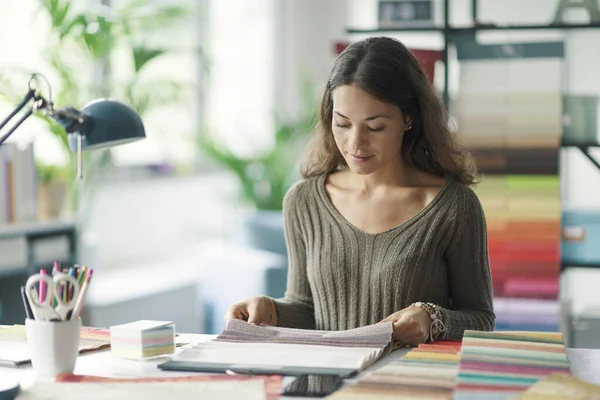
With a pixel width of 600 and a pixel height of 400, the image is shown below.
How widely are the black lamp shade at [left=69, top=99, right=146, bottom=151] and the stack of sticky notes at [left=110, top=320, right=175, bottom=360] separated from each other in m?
0.35

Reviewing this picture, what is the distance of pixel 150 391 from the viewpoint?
1504 millimetres

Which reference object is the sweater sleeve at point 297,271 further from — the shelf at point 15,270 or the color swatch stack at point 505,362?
the shelf at point 15,270

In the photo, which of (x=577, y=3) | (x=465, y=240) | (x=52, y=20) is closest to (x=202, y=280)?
(x=52, y=20)

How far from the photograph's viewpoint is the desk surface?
1.62m

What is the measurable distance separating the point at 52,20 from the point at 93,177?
3.01ft

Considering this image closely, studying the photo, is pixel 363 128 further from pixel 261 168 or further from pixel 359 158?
pixel 261 168

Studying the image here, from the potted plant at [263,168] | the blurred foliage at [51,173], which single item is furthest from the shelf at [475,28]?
the potted plant at [263,168]

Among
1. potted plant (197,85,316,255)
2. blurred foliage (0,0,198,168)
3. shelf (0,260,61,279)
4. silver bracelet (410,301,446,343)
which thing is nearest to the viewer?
silver bracelet (410,301,446,343)

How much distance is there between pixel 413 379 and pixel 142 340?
522mm

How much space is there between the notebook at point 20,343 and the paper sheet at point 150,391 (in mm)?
190

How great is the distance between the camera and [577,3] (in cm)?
336

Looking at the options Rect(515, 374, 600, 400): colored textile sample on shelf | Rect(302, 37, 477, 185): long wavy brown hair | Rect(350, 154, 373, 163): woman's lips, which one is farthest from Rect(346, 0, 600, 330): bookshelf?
Rect(515, 374, 600, 400): colored textile sample on shelf

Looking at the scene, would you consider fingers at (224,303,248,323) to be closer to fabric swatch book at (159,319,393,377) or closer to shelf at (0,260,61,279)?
fabric swatch book at (159,319,393,377)

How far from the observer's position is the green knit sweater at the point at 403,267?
2162 millimetres
